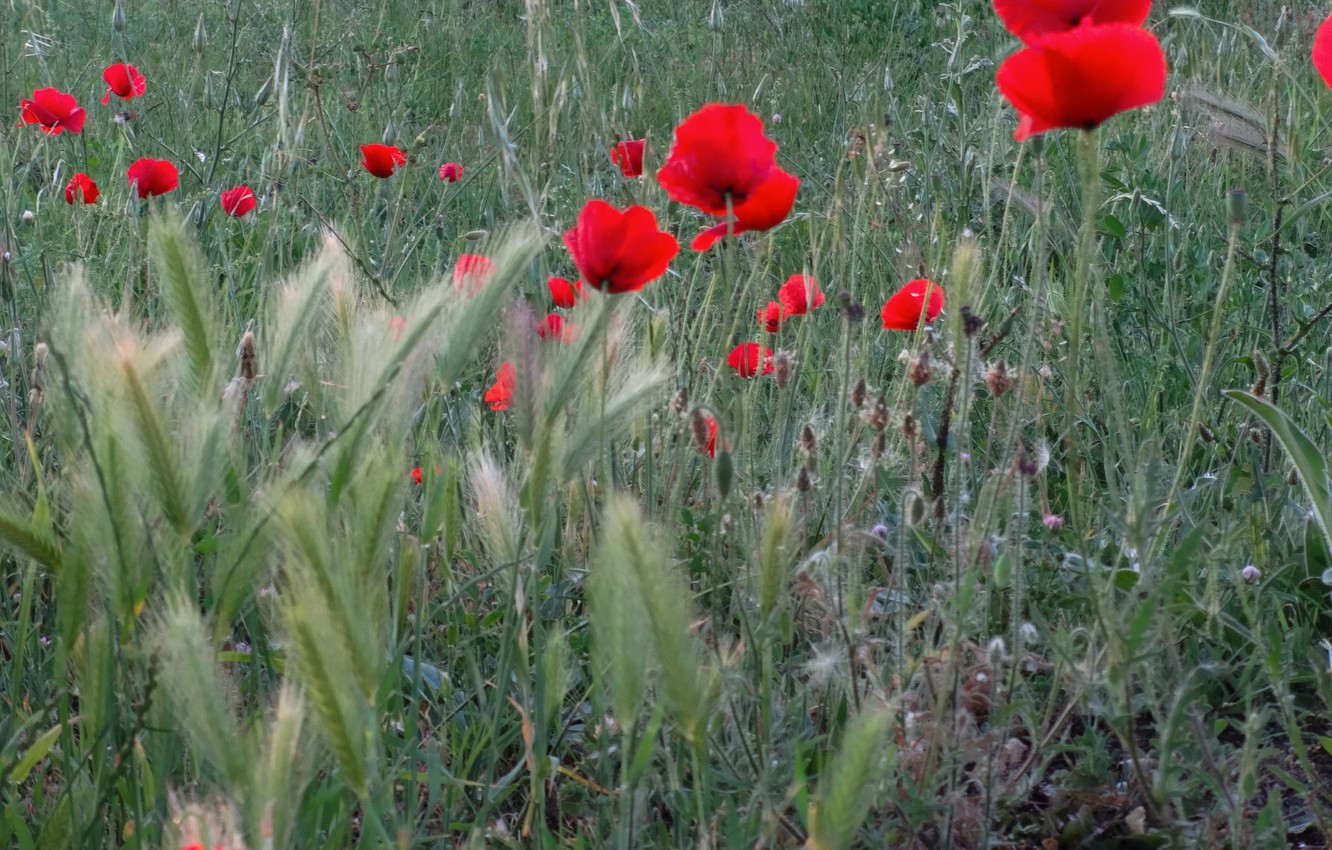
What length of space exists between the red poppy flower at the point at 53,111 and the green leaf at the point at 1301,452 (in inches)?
84.1

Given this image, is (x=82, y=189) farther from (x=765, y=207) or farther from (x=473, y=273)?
(x=765, y=207)

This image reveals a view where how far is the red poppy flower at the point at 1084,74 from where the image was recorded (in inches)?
40.8

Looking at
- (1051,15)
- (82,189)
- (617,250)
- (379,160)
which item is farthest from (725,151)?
(82,189)

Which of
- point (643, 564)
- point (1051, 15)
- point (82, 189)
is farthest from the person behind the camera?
point (82, 189)

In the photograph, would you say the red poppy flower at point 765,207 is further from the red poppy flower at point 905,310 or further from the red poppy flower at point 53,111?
the red poppy flower at point 53,111

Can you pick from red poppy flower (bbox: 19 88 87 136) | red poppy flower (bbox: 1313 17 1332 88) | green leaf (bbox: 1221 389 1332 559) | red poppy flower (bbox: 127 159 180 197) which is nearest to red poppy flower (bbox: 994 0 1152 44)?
red poppy flower (bbox: 1313 17 1332 88)

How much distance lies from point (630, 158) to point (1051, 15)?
0.78m

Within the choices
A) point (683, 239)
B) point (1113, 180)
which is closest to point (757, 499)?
point (1113, 180)

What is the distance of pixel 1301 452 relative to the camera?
47.8 inches

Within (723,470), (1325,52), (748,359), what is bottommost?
(748,359)

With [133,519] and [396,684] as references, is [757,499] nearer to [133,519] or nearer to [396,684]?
[396,684]

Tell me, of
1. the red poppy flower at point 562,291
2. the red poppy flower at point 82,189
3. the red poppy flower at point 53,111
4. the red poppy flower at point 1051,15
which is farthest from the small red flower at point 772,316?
the red poppy flower at point 53,111

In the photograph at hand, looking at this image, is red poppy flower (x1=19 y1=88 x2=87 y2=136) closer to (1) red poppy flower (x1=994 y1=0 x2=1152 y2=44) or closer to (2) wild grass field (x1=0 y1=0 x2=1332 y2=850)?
(2) wild grass field (x1=0 y1=0 x2=1332 y2=850)

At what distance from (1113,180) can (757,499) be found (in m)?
1.15
